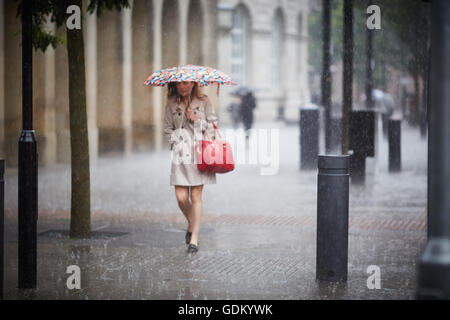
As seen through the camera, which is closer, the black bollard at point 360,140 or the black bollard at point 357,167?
the black bollard at point 360,140

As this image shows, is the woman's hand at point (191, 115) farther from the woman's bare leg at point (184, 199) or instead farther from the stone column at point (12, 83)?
the stone column at point (12, 83)

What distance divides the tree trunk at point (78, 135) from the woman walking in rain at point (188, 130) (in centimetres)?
109

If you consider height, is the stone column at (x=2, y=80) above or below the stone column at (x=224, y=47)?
below

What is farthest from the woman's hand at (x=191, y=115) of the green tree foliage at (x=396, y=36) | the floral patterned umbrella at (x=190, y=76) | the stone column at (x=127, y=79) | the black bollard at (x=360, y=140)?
the stone column at (x=127, y=79)

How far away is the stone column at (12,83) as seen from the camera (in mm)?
17375

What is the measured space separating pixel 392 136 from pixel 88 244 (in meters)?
9.85

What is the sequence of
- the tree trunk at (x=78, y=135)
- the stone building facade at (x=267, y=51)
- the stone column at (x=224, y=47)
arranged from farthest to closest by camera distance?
the stone building facade at (x=267, y=51)
the stone column at (x=224, y=47)
the tree trunk at (x=78, y=135)

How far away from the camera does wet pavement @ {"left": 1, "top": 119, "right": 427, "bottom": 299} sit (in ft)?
21.8

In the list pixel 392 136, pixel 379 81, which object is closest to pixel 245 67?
pixel 379 81

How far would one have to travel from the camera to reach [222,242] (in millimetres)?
8984

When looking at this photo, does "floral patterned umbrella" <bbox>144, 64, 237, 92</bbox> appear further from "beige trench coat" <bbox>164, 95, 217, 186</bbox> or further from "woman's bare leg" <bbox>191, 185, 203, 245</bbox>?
"woman's bare leg" <bbox>191, 185, 203, 245</bbox>

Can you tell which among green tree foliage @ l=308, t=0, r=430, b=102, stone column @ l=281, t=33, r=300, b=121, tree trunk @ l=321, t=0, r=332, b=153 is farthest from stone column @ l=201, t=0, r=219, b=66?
A: stone column @ l=281, t=33, r=300, b=121
